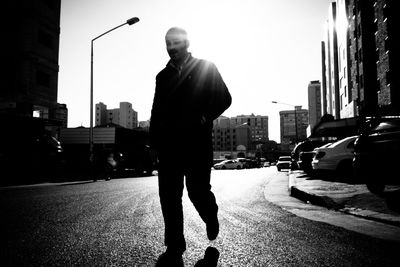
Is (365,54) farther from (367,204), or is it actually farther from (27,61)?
(27,61)

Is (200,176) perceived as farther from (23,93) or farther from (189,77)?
(23,93)

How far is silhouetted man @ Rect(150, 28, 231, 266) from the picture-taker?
8.35 ft

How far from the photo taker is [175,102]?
8.66 ft

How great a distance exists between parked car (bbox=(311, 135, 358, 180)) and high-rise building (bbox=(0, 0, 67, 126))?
17521mm

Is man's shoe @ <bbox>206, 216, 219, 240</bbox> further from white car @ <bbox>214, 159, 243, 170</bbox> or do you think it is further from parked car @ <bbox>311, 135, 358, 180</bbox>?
white car @ <bbox>214, 159, 243, 170</bbox>

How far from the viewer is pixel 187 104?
2.62m

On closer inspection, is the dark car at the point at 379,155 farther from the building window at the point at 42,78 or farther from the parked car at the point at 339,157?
the building window at the point at 42,78

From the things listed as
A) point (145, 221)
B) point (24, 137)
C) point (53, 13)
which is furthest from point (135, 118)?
point (145, 221)

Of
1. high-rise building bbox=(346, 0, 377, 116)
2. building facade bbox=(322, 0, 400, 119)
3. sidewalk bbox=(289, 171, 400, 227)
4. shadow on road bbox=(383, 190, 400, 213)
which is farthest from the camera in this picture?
high-rise building bbox=(346, 0, 377, 116)

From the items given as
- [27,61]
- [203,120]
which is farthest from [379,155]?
[27,61]

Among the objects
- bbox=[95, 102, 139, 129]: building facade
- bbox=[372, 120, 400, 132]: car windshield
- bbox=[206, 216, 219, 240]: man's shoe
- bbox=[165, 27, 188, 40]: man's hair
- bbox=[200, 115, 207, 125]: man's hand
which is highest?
bbox=[95, 102, 139, 129]: building facade

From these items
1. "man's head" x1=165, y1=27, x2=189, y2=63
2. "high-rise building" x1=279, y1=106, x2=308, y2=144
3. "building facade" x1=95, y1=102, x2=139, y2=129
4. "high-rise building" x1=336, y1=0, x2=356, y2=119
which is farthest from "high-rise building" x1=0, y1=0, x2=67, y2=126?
"high-rise building" x1=279, y1=106, x2=308, y2=144

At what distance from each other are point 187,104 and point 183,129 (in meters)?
0.22

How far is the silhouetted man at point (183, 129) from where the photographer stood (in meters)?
2.54
